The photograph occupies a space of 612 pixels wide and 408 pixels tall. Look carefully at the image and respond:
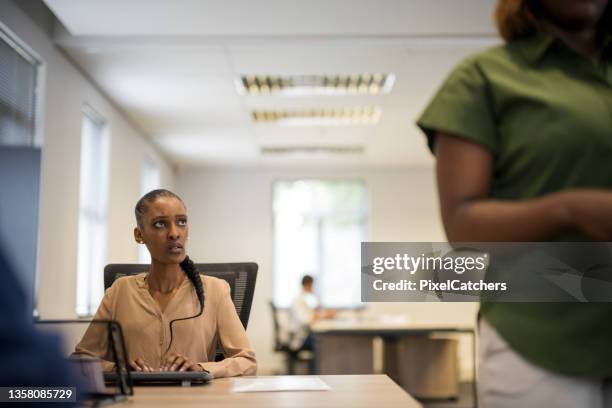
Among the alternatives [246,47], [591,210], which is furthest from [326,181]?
[591,210]

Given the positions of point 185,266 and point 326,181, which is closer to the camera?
point 185,266

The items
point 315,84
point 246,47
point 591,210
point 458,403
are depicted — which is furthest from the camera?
point 458,403

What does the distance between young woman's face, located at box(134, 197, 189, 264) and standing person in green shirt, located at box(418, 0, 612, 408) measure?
1.33 metres

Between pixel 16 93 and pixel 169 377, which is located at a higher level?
pixel 16 93

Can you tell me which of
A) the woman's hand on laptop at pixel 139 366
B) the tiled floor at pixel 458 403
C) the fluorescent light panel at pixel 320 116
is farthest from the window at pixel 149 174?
the woman's hand on laptop at pixel 139 366

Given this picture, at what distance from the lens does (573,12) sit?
2.92 ft

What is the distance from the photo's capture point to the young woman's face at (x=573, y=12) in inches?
34.8

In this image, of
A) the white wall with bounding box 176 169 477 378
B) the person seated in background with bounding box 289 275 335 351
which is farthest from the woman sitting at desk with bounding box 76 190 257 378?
the white wall with bounding box 176 169 477 378

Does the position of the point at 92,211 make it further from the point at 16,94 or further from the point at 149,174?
the point at 149,174

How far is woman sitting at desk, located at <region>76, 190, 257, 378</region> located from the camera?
6.52 ft

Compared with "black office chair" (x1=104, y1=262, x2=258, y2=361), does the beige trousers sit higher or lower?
lower

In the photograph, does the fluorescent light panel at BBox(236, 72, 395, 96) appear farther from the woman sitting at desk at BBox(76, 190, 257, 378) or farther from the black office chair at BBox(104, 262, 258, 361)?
the woman sitting at desk at BBox(76, 190, 257, 378)

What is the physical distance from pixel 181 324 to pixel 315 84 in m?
4.44

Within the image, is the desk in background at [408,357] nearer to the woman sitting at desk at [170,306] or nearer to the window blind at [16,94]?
the window blind at [16,94]
